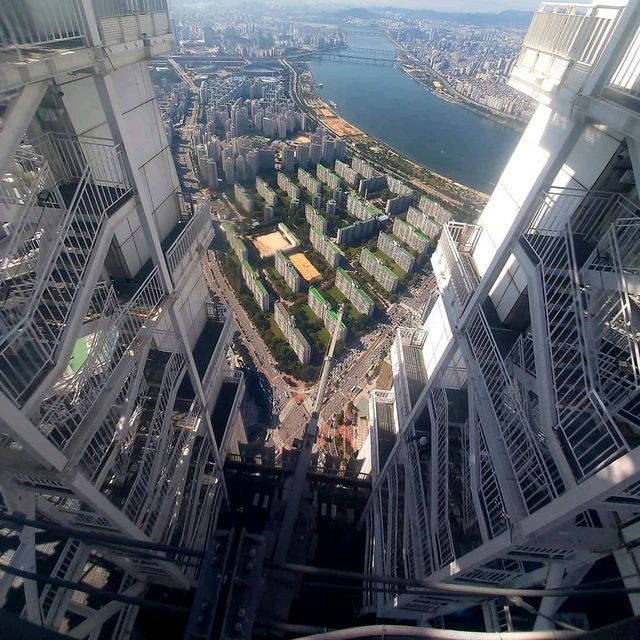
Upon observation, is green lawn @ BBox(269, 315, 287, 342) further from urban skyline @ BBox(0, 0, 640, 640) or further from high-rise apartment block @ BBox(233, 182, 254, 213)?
high-rise apartment block @ BBox(233, 182, 254, 213)

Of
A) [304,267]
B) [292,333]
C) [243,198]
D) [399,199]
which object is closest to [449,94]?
[399,199]

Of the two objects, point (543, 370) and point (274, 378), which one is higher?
point (543, 370)

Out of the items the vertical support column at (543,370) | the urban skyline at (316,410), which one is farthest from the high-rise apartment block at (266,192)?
the vertical support column at (543,370)

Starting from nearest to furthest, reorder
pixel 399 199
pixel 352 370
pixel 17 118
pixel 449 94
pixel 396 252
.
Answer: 1. pixel 17 118
2. pixel 352 370
3. pixel 396 252
4. pixel 399 199
5. pixel 449 94

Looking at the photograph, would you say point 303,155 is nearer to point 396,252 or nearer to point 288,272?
point 396,252

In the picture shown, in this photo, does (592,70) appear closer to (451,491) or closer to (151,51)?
(151,51)

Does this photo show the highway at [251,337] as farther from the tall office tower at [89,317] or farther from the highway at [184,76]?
the highway at [184,76]

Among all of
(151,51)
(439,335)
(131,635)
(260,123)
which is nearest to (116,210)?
(151,51)
